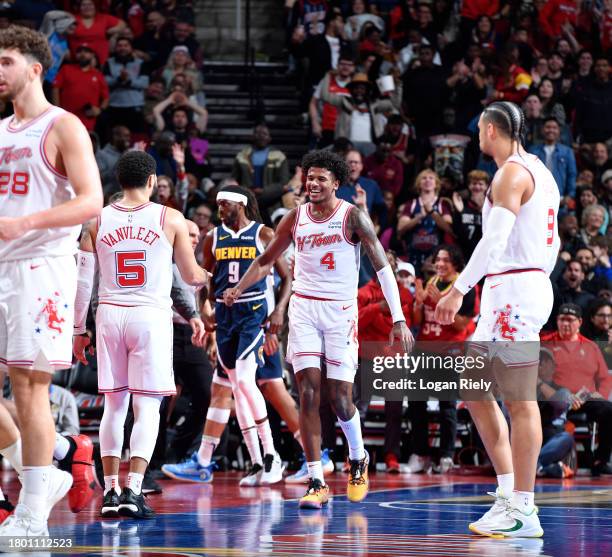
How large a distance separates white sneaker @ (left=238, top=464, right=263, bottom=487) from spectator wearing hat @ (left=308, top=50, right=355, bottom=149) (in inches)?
236

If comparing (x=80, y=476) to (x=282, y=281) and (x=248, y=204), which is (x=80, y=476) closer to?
(x=282, y=281)

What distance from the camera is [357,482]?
7.88 meters

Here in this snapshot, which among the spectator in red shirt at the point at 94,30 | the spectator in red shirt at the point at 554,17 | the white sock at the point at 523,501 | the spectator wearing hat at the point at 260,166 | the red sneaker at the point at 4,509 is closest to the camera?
the red sneaker at the point at 4,509

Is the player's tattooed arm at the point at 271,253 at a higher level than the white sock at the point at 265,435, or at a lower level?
higher

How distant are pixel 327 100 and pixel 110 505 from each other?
8933 millimetres

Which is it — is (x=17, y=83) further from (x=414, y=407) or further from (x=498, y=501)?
(x=414, y=407)

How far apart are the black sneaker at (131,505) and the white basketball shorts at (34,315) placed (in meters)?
2.01

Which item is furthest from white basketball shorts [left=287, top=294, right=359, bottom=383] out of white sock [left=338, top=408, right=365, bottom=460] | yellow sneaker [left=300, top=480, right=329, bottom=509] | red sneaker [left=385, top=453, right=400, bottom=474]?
red sneaker [left=385, top=453, right=400, bottom=474]

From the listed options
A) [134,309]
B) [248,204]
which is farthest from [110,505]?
[248,204]

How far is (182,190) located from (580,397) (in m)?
4.77

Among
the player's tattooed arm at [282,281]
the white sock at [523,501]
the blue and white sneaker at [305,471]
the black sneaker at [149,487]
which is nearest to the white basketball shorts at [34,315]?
the white sock at [523,501]

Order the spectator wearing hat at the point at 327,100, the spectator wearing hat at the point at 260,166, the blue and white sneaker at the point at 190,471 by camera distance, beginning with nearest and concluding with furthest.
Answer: the blue and white sneaker at the point at 190,471 < the spectator wearing hat at the point at 260,166 < the spectator wearing hat at the point at 327,100

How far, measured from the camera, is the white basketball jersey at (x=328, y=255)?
781 cm

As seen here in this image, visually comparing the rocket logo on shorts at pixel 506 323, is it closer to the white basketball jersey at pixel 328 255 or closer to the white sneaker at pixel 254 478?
the white basketball jersey at pixel 328 255
